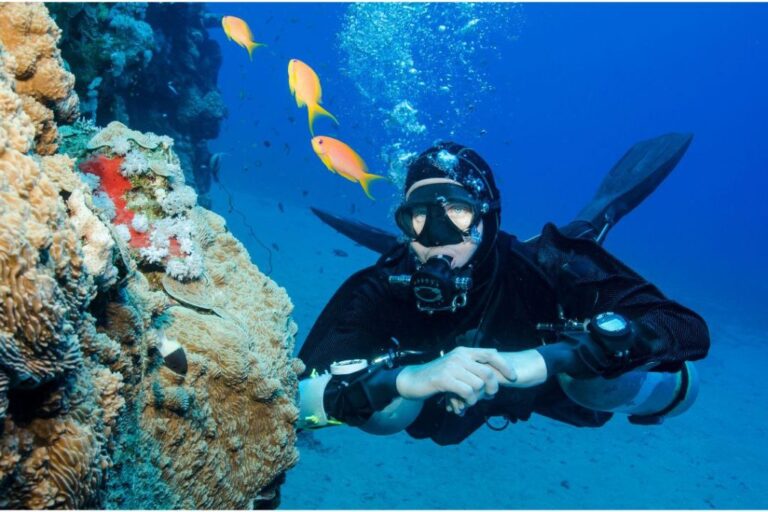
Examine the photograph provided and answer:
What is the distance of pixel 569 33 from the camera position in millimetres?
113062

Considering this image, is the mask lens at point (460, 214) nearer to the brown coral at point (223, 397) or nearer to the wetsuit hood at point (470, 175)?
the wetsuit hood at point (470, 175)

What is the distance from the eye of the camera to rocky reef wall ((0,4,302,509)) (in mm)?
1045

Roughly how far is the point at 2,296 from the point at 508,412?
3.42m

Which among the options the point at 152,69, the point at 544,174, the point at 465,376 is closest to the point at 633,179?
the point at 465,376

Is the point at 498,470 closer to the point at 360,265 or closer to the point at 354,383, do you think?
the point at 354,383

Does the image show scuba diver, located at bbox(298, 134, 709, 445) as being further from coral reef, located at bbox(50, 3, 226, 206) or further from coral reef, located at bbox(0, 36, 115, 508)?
coral reef, located at bbox(50, 3, 226, 206)

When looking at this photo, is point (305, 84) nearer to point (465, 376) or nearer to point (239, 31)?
point (239, 31)

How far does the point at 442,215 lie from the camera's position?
328 centimetres

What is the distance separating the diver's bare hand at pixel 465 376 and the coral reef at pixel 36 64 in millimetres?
1776

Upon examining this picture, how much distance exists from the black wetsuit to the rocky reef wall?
611mm

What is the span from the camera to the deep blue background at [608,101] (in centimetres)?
8738

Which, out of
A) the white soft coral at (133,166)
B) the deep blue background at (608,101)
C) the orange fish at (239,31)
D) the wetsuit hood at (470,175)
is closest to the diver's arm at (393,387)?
the wetsuit hood at (470,175)

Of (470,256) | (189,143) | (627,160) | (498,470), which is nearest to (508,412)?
(470,256)

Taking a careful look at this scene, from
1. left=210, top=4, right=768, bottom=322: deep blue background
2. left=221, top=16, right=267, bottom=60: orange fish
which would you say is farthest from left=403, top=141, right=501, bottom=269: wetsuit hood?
left=210, top=4, right=768, bottom=322: deep blue background
